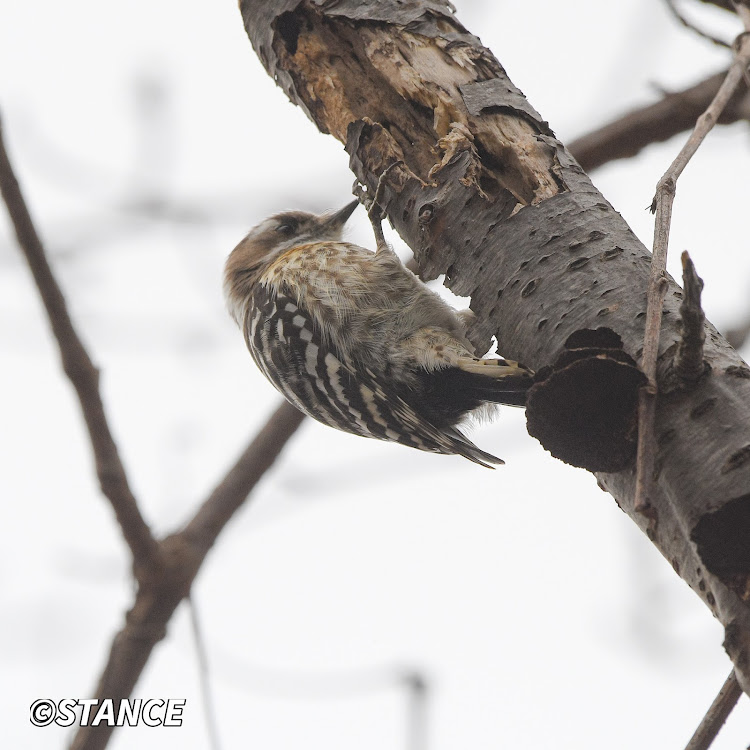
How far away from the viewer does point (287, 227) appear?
17.2 feet

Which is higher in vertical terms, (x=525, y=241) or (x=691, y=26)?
(x=691, y=26)

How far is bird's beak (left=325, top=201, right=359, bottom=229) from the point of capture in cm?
504

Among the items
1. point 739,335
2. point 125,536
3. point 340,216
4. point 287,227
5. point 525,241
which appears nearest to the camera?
point 525,241

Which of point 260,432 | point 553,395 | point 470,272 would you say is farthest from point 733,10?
point 553,395

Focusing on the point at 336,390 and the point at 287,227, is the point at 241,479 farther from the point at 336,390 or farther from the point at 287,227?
the point at 287,227

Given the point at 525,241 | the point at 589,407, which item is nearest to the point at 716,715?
the point at 589,407

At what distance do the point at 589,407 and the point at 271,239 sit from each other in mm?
3885

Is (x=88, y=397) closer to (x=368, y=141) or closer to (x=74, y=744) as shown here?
(x=74, y=744)

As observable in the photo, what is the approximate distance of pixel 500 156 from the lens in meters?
2.63

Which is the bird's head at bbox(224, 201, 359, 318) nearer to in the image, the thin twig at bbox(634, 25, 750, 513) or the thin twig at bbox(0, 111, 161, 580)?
the thin twig at bbox(0, 111, 161, 580)

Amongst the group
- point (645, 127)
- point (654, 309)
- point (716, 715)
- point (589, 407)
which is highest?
point (645, 127)

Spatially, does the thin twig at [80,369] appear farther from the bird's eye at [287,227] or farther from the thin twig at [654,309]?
the bird's eye at [287,227]

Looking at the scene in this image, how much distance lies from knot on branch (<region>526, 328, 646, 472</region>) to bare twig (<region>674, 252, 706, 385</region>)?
0.27 feet

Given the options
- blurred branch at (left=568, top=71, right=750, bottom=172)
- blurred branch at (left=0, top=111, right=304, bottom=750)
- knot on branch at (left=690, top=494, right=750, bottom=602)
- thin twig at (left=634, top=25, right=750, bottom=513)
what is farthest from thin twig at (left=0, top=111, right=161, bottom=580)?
blurred branch at (left=568, top=71, right=750, bottom=172)
